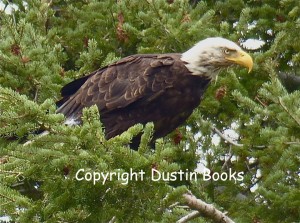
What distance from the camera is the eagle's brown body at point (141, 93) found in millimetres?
5703

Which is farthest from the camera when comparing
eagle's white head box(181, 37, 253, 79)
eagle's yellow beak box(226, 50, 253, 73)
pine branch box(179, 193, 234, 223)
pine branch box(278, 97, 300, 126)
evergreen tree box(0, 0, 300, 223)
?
eagle's white head box(181, 37, 253, 79)

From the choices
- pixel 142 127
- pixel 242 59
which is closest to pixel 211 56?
pixel 242 59

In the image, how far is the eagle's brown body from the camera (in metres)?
5.70

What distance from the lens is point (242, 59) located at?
566 cm

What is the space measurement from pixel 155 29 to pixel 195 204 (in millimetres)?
1774

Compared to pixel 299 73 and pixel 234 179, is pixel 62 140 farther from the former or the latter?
pixel 299 73

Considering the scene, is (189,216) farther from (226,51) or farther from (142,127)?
(226,51)

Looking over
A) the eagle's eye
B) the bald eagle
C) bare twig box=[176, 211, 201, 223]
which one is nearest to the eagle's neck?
the bald eagle

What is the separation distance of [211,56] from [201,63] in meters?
0.12

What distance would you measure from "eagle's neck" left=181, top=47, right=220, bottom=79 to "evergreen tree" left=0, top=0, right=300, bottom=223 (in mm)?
162

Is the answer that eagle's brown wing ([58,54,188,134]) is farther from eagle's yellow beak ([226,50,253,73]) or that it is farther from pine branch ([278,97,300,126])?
pine branch ([278,97,300,126])

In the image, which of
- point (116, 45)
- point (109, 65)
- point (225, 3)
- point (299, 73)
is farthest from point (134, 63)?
point (299, 73)

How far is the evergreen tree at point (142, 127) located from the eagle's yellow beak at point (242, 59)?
7.0 inches

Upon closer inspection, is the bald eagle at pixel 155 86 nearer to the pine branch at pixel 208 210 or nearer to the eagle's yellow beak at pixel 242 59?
the eagle's yellow beak at pixel 242 59
